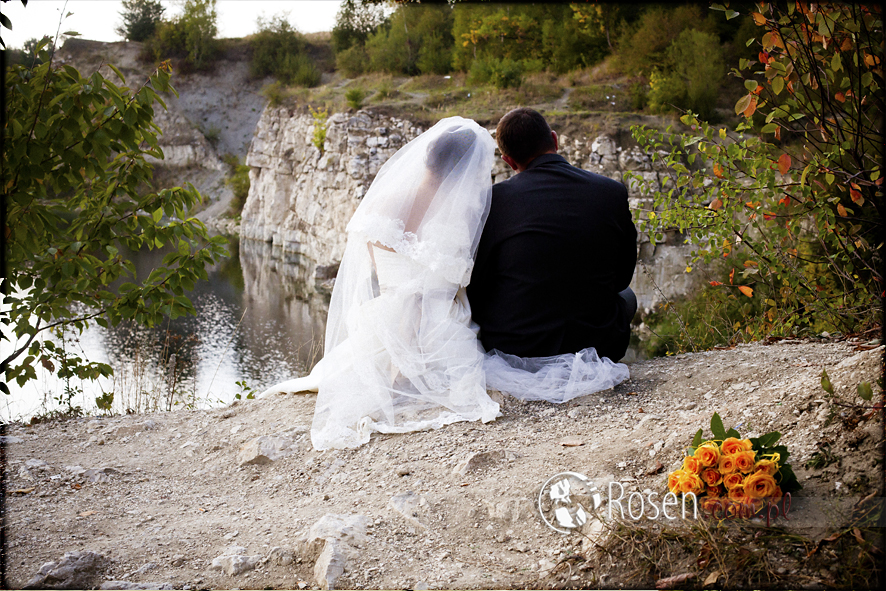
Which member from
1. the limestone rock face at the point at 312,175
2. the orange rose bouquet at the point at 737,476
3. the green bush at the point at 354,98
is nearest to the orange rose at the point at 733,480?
the orange rose bouquet at the point at 737,476

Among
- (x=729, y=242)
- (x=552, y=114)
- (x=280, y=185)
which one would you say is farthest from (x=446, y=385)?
(x=280, y=185)

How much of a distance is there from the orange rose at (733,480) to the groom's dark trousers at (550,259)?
1.63 meters

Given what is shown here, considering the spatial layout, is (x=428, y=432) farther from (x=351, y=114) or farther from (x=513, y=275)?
(x=351, y=114)

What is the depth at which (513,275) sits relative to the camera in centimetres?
322

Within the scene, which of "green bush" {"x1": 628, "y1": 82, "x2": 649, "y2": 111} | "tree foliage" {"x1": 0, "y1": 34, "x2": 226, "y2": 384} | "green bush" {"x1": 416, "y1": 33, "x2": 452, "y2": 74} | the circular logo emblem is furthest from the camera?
"green bush" {"x1": 416, "y1": 33, "x2": 452, "y2": 74}

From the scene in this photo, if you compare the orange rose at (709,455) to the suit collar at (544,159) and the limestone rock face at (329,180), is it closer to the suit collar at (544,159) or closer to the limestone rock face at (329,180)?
the suit collar at (544,159)

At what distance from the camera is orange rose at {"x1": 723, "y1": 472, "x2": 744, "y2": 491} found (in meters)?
1.63

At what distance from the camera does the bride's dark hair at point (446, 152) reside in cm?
321

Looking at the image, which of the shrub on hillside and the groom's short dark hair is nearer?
the groom's short dark hair

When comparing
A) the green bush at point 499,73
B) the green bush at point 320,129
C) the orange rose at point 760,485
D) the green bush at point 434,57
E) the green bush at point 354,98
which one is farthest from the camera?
the green bush at point 434,57

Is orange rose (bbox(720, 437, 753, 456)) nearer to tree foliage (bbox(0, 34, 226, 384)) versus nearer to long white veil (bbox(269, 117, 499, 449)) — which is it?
long white veil (bbox(269, 117, 499, 449))

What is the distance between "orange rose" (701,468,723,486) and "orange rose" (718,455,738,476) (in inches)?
0.7

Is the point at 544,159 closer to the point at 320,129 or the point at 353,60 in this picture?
the point at 320,129

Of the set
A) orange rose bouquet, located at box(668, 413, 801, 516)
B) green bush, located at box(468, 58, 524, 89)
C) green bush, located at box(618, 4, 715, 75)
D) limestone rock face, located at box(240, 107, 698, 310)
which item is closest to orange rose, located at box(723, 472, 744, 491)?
orange rose bouquet, located at box(668, 413, 801, 516)
